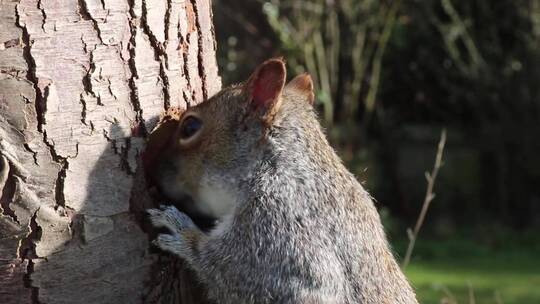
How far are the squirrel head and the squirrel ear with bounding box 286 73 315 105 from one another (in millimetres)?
102

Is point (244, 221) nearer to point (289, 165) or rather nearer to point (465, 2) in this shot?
point (289, 165)

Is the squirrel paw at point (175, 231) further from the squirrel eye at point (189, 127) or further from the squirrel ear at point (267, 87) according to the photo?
the squirrel ear at point (267, 87)

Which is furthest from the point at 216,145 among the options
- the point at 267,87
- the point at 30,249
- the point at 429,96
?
→ the point at 429,96

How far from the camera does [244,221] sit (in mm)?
2764

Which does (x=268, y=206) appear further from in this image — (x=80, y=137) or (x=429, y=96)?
(x=429, y=96)

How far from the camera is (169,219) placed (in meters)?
2.73

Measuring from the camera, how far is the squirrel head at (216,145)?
2.83 meters

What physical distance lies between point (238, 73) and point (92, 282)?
612cm

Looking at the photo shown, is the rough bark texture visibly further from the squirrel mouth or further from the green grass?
the green grass

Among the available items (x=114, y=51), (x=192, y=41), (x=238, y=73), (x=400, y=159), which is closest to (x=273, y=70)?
(x=192, y=41)

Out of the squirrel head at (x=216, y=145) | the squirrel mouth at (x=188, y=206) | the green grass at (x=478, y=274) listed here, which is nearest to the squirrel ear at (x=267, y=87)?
the squirrel head at (x=216, y=145)

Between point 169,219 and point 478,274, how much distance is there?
179 inches

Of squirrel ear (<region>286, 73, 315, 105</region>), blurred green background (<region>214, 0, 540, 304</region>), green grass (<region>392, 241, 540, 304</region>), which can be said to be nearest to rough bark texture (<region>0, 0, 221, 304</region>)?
squirrel ear (<region>286, 73, 315, 105</region>)

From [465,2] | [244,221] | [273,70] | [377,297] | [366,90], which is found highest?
[465,2]
